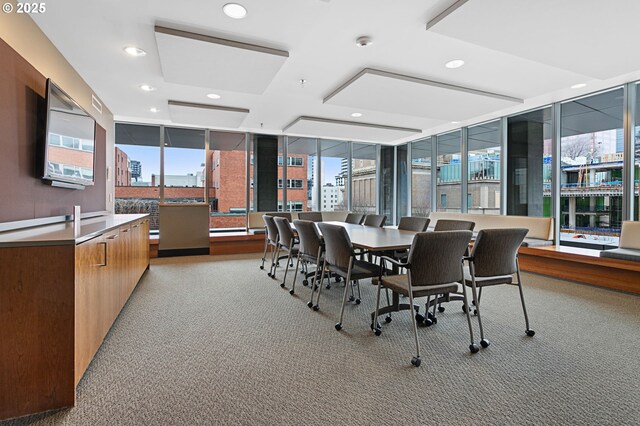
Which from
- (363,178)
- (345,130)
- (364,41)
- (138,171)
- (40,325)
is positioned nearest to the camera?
(40,325)

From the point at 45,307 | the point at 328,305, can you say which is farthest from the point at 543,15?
the point at 45,307

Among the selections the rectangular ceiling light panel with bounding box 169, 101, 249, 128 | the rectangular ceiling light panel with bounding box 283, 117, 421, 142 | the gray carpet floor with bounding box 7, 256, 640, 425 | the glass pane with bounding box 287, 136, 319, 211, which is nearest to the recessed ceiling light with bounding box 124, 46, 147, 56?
the rectangular ceiling light panel with bounding box 169, 101, 249, 128

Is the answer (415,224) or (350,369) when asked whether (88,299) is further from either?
(415,224)

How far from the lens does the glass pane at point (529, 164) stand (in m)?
Answer: 5.48

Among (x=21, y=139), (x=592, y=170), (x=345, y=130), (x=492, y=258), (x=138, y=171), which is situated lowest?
(x=492, y=258)

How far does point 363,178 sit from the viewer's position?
901cm

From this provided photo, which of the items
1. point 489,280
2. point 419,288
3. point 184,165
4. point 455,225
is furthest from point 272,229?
point 184,165

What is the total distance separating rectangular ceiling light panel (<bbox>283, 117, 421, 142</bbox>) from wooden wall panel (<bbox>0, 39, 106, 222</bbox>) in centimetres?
421

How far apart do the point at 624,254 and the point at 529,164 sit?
2.49 m

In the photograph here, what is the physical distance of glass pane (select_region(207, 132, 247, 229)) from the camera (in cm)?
738

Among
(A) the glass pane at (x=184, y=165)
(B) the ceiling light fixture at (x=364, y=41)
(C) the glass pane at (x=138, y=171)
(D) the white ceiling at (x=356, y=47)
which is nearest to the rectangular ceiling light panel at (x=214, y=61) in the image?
(D) the white ceiling at (x=356, y=47)

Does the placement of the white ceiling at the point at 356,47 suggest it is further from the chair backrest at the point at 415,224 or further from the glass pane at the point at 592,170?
the chair backrest at the point at 415,224

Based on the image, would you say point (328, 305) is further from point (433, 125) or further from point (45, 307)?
point (433, 125)

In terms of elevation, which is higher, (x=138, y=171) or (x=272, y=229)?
(x=138, y=171)
